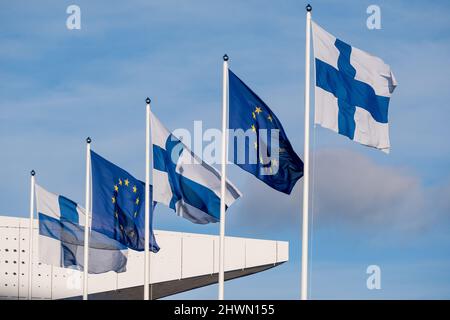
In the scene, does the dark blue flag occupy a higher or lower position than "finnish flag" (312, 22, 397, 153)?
lower

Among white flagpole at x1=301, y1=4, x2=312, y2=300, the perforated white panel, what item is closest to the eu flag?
white flagpole at x1=301, y1=4, x2=312, y2=300

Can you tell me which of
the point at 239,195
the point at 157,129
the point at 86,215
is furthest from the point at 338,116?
the point at 86,215

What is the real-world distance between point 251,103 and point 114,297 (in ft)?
105

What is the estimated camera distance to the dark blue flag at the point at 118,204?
38.8 m

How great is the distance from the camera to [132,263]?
60.9 meters

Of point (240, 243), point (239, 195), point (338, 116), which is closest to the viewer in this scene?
point (338, 116)

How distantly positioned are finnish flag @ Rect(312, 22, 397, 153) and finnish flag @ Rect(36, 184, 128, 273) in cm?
1381

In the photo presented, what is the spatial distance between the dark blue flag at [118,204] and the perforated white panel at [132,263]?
19.1 meters

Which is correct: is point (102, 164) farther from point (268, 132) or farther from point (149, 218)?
point (268, 132)

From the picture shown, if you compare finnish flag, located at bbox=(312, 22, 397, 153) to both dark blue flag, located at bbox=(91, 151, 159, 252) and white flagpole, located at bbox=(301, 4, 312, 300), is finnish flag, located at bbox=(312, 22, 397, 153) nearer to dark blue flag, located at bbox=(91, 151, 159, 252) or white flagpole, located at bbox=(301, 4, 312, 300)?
white flagpole, located at bbox=(301, 4, 312, 300)

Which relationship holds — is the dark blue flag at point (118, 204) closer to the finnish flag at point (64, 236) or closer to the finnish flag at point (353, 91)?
the finnish flag at point (64, 236)

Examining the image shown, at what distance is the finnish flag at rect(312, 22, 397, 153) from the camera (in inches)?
1163

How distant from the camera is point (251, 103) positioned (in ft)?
102

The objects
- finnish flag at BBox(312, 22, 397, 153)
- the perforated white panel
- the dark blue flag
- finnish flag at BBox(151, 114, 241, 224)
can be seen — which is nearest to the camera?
finnish flag at BBox(312, 22, 397, 153)
